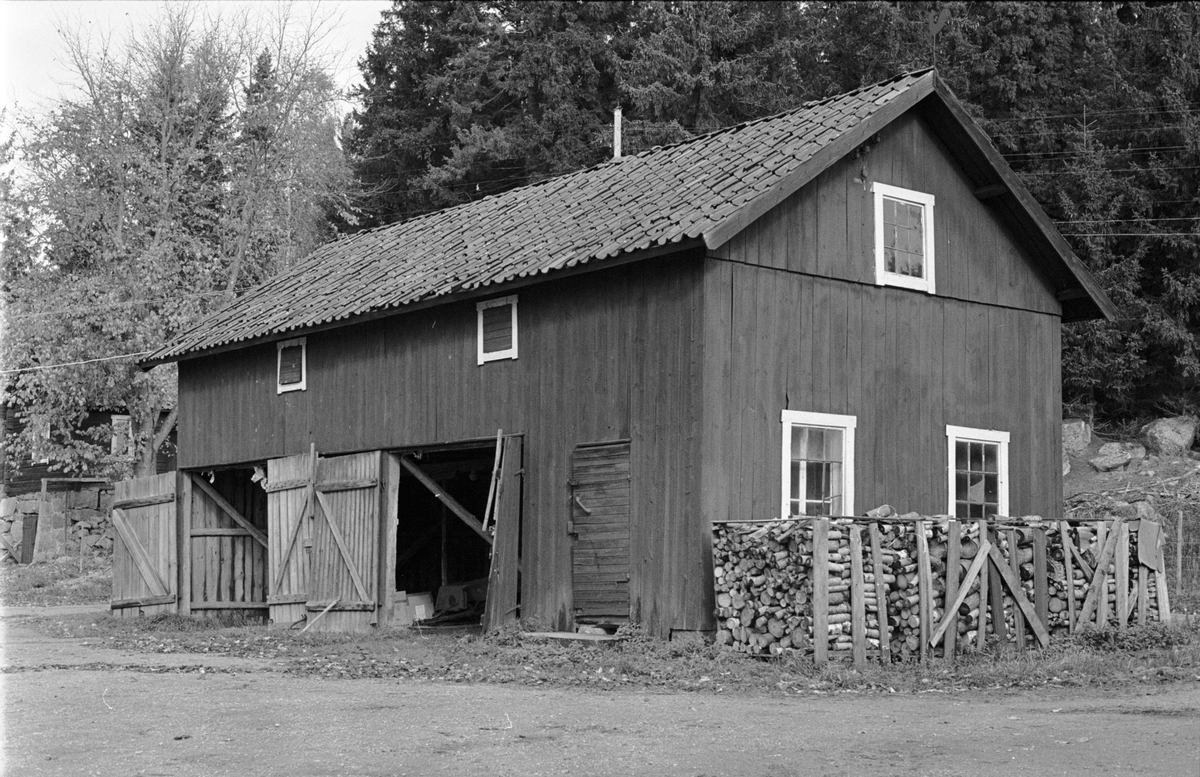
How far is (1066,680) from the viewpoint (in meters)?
13.0

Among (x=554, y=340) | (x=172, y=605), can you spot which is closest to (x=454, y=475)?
(x=172, y=605)

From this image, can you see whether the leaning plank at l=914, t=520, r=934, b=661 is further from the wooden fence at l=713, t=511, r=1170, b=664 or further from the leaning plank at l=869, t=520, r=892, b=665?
the leaning plank at l=869, t=520, r=892, b=665

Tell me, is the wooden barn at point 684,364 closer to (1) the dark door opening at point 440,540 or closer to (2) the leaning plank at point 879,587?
(2) the leaning plank at point 879,587

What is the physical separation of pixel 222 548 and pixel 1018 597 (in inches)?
562

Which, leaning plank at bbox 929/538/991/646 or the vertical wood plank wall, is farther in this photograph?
the vertical wood plank wall

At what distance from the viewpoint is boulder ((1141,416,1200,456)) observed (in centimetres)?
3156

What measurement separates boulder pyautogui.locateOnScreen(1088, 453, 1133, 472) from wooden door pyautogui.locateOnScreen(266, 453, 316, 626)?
18.8 metres

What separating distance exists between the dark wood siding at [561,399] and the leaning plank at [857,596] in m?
1.83

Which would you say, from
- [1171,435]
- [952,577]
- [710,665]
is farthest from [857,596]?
[1171,435]

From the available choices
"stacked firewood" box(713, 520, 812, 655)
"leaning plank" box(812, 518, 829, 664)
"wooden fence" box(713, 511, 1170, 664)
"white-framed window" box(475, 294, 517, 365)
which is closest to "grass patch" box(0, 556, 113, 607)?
"white-framed window" box(475, 294, 517, 365)

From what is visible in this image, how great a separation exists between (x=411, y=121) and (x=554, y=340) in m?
29.9

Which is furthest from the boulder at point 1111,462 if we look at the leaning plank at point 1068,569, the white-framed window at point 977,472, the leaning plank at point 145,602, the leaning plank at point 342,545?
the leaning plank at point 145,602

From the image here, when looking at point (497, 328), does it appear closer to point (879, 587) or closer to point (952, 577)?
point (879, 587)

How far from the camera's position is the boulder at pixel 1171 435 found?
→ 3156cm
